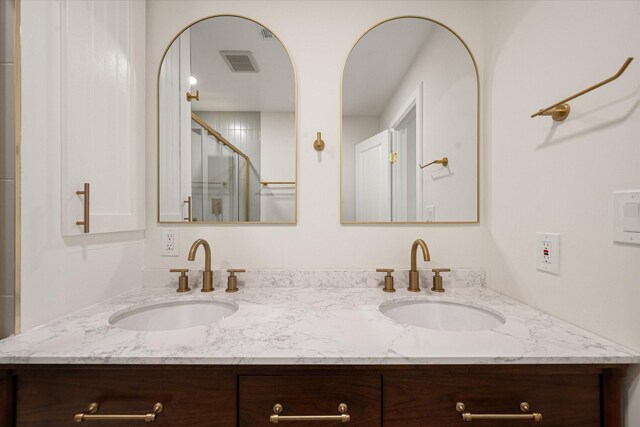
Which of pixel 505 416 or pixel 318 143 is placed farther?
pixel 318 143

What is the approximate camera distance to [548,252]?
0.93 meters

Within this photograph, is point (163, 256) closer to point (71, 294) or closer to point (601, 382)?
point (71, 294)

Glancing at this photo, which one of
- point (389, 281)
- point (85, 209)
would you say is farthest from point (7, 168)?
point (389, 281)

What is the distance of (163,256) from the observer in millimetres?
1283

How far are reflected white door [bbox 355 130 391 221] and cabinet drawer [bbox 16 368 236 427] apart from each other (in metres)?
0.85

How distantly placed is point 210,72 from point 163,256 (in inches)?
33.6

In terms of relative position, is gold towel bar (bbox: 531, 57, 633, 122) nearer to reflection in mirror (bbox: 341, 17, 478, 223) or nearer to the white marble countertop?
reflection in mirror (bbox: 341, 17, 478, 223)

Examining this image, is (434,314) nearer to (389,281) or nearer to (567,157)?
(389,281)

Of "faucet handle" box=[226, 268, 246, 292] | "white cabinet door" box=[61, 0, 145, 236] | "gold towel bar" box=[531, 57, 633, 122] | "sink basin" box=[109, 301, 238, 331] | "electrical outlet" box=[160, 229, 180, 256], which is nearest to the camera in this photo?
"gold towel bar" box=[531, 57, 633, 122]

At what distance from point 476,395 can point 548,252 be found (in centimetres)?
54

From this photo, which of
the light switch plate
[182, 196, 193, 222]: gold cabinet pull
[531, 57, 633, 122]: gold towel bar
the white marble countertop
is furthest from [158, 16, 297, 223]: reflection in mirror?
the light switch plate

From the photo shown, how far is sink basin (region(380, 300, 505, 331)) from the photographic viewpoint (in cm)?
108

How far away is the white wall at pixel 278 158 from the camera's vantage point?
1.28 meters

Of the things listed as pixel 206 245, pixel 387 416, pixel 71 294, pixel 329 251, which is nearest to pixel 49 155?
pixel 71 294
